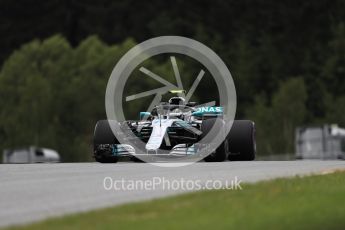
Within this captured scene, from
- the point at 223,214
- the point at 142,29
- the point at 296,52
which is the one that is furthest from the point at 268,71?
the point at 223,214

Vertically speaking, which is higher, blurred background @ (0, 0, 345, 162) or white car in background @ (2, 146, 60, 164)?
blurred background @ (0, 0, 345, 162)

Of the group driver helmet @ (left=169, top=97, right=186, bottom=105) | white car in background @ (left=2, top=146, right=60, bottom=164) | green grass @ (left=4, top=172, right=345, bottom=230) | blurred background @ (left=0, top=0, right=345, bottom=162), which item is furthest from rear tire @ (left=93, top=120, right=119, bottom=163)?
blurred background @ (left=0, top=0, right=345, bottom=162)

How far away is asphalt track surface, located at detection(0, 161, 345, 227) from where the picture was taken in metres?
12.6

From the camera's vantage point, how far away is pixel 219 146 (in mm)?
22422

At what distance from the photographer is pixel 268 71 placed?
9656cm

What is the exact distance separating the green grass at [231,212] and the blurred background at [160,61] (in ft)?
166

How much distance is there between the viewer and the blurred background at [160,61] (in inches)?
2702

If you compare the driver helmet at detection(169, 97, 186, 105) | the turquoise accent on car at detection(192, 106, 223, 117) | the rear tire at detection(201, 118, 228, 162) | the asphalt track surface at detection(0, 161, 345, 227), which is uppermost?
the driver helmet at detection(169, 97, 186, 105)

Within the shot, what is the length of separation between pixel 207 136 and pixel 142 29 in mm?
84250

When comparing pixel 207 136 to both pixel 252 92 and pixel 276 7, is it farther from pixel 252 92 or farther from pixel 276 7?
pixel 276 7

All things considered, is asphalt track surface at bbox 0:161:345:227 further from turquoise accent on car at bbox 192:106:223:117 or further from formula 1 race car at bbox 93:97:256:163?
turquoise accent on car at bbox 192:106:223:117

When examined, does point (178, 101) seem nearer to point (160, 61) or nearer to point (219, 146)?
point (219, 146)

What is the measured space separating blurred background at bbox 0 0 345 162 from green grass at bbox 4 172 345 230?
5070 centimetres

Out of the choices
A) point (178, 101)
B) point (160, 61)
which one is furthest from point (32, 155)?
point (178, 101)
